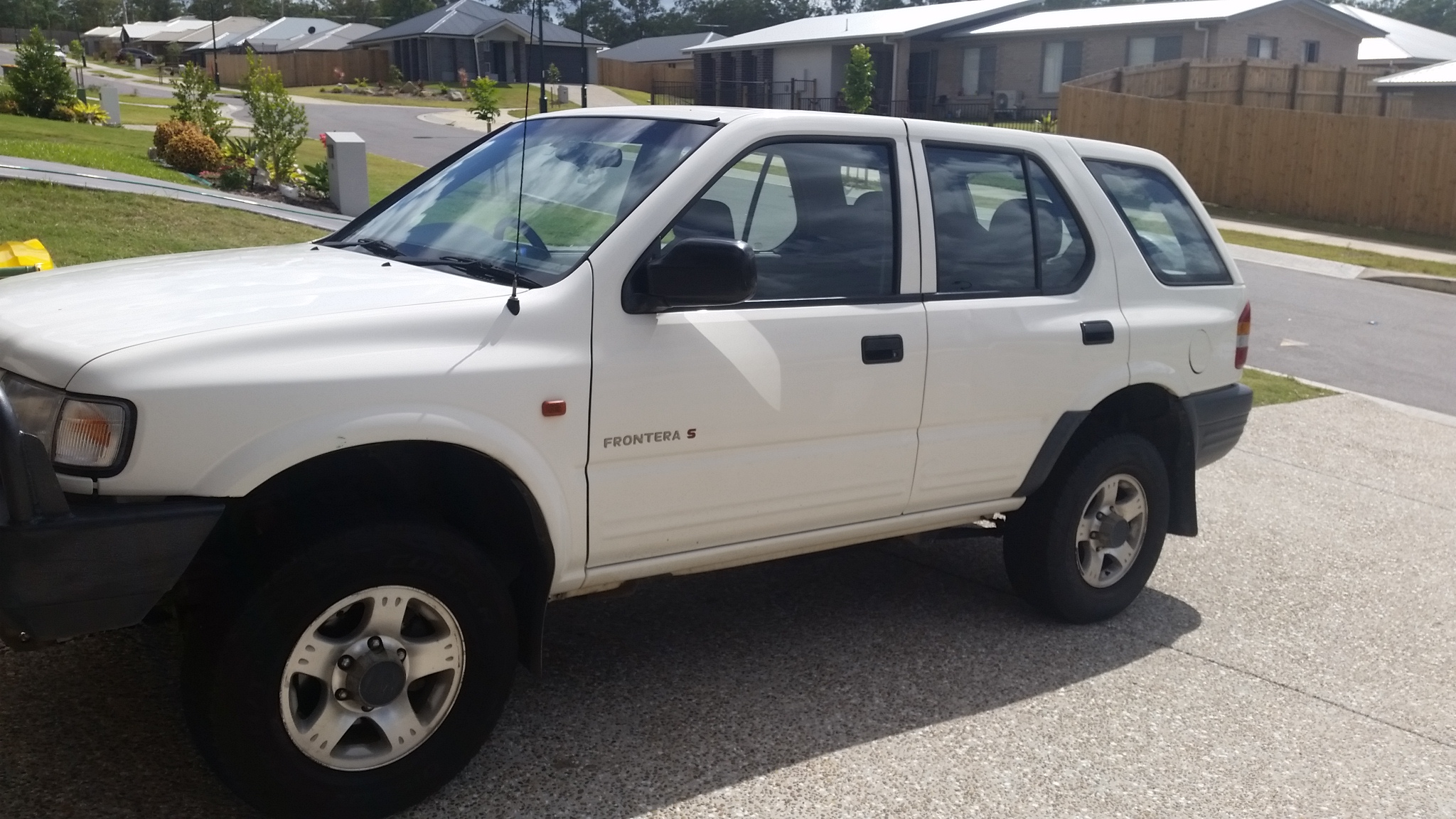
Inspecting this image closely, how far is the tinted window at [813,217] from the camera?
436cm

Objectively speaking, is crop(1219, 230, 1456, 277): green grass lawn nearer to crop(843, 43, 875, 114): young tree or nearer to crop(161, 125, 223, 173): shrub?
crop(161, 125, 223, 173): shrub

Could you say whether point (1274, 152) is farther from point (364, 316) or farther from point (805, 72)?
point (364, 316)

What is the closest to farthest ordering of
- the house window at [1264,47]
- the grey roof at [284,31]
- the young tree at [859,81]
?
the young tree at [859,81], the house window at [1264,47], the grey roof at [284,31]

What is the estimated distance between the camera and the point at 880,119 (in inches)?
186

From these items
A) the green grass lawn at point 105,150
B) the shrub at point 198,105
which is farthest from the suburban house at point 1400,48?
the shrub at point 198,105

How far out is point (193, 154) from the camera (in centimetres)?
1828

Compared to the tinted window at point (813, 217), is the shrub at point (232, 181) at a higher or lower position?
lower

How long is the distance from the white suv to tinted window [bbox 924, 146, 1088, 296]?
0.05ft

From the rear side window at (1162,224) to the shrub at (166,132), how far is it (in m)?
16.2

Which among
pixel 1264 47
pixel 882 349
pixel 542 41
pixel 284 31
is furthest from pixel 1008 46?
pixel 284 31

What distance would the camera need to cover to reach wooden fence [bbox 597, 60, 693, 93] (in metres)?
68.9

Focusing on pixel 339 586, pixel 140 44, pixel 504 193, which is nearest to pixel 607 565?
pixel 339 586

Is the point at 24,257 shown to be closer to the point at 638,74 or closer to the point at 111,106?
the point at 111,106

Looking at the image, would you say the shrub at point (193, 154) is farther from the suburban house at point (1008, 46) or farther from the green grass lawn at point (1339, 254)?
the suburban house at point (1008, 46)
